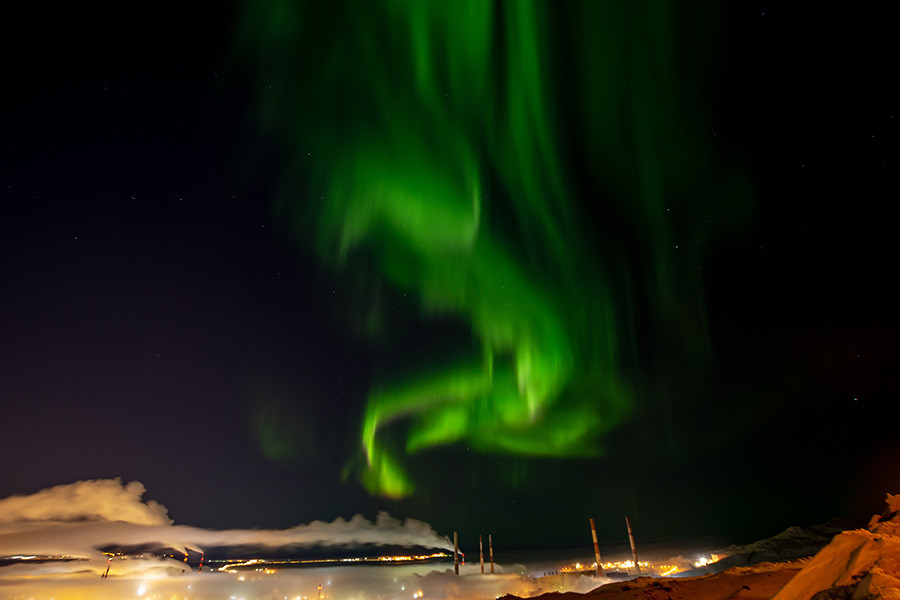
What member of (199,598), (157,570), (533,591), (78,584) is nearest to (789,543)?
(533,591)

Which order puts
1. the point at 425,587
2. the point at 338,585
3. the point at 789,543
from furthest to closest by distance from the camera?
the point at 338,585, the point at 425,587, the point at 789,543

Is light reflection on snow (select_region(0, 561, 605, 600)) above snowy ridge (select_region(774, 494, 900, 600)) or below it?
below

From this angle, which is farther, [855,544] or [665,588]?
[665,588]

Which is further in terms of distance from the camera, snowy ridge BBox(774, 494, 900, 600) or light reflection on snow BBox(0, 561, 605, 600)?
light reflection on snow BBox(0, 561, 605, 600)

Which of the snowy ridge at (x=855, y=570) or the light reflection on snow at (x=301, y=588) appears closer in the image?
the snowy ridge at (x=855, y=570)

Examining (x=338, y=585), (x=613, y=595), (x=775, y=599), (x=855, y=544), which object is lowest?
(x=338, y=585)

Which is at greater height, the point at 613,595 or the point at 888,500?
the point at 888,500

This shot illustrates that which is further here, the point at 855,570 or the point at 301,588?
the point at 301,588

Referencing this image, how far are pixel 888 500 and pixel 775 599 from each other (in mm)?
7981

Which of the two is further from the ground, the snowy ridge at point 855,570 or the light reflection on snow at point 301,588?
the snowy ridge at point 855,570

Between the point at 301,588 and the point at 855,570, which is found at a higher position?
the point at 855,570

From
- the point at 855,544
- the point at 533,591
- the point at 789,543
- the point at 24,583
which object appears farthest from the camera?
the point at 24,583

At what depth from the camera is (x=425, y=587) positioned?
302ft

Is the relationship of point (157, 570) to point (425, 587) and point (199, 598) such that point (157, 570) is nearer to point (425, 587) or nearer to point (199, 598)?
point (199, 598)
